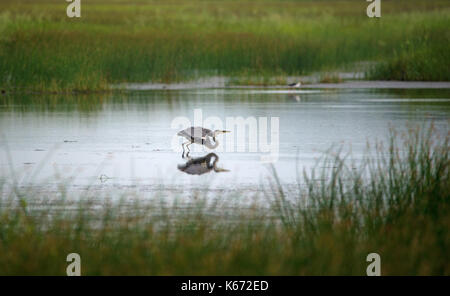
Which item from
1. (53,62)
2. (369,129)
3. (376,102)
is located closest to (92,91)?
(53,62)

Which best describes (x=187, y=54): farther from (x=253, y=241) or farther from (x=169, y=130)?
(x=253, y=241)

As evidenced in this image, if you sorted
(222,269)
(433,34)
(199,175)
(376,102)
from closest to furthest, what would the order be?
(222,269) → (199,175) → (376,102) → (433,34)

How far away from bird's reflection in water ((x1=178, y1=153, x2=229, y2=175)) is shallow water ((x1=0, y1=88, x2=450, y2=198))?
0.08 meters

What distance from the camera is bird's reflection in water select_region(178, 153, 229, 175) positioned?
10.2 m

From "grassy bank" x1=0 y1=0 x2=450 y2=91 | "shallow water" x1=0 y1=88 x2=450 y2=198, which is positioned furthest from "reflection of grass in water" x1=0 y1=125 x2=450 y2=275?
"grassy bank" x1=0 y1=0 x2=450 y2=91

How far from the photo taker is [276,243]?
6.10 m

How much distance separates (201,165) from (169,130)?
359 centimetres

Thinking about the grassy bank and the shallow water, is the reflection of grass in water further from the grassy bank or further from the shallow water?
the grassy bank

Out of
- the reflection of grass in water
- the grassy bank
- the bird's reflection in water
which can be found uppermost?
the grassy bank

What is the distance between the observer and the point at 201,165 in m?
10.5

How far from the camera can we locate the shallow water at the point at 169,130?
9.86 m

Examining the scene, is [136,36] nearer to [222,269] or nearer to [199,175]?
[199,175]

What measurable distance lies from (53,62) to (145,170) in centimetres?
1107

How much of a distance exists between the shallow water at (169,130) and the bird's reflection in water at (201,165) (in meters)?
0.08
